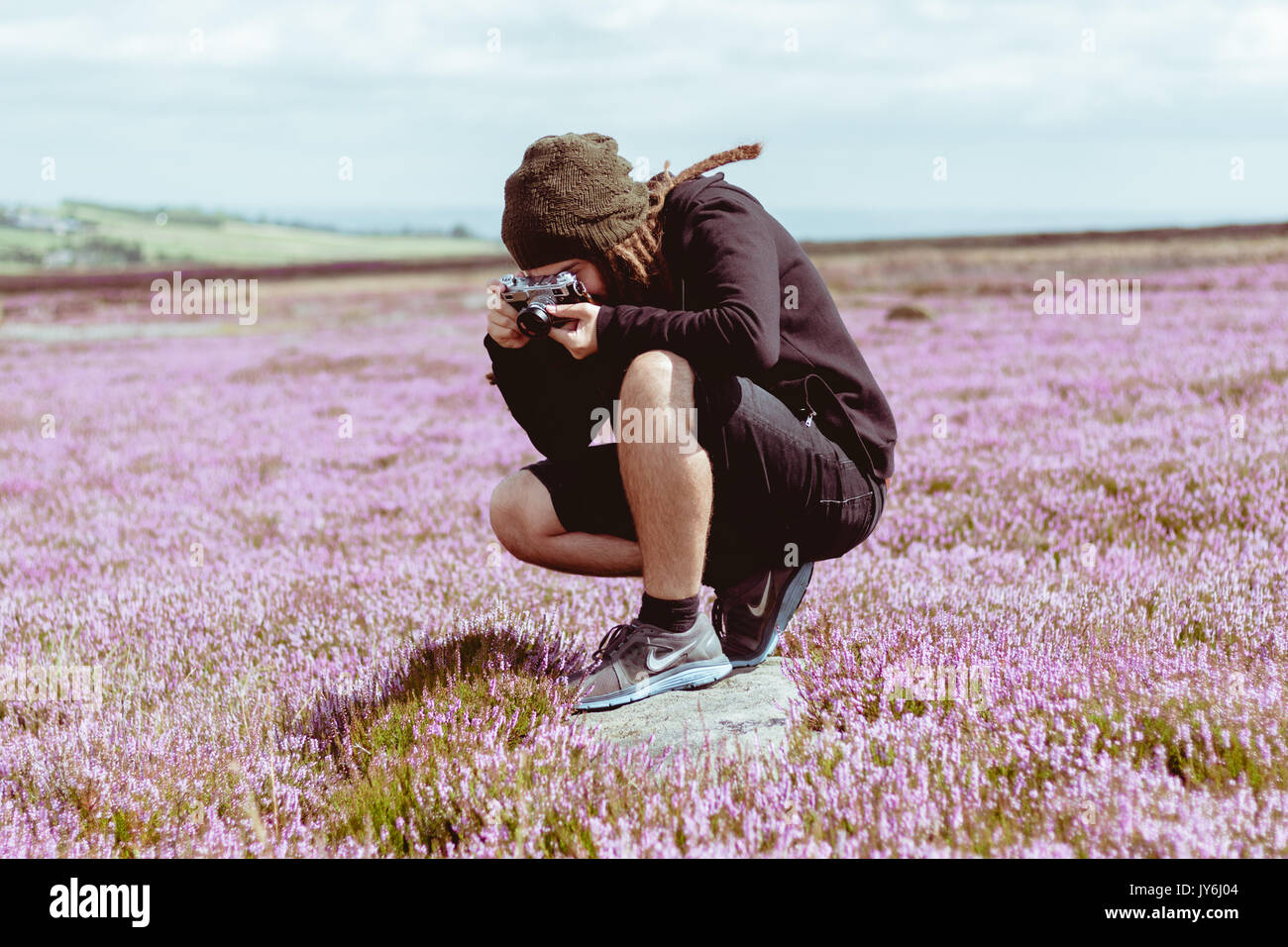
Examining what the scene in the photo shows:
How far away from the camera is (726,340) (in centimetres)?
305

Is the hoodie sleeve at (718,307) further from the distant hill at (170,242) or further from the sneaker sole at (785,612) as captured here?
the distant hill at (170,242)

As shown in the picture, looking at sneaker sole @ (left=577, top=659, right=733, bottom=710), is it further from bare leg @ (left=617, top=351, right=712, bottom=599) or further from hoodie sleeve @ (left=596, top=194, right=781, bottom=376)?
hoodie sleeve @ (left=596, top=194, right=781, bottom=376)

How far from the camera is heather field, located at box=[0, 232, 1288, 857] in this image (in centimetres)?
252

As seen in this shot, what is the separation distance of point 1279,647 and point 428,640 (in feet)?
9.40

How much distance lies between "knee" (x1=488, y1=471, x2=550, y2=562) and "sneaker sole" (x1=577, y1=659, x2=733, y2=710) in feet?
2.07

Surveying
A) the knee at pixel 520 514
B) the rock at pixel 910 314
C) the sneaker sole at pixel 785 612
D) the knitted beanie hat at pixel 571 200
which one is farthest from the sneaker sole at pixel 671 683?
the rock at pixel 910 314

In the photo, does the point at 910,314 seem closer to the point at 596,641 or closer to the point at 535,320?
the point at 596,641

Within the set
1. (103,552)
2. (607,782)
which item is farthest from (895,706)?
(103,552)

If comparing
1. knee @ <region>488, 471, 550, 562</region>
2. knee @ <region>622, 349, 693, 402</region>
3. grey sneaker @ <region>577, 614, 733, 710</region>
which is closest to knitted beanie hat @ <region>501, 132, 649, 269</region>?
knee @ <region>622, 349, 693, 402</region>

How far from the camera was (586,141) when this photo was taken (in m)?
3.25

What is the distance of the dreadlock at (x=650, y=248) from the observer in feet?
11.0

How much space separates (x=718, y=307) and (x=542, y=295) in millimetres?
576

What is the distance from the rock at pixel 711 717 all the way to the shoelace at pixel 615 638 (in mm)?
202
